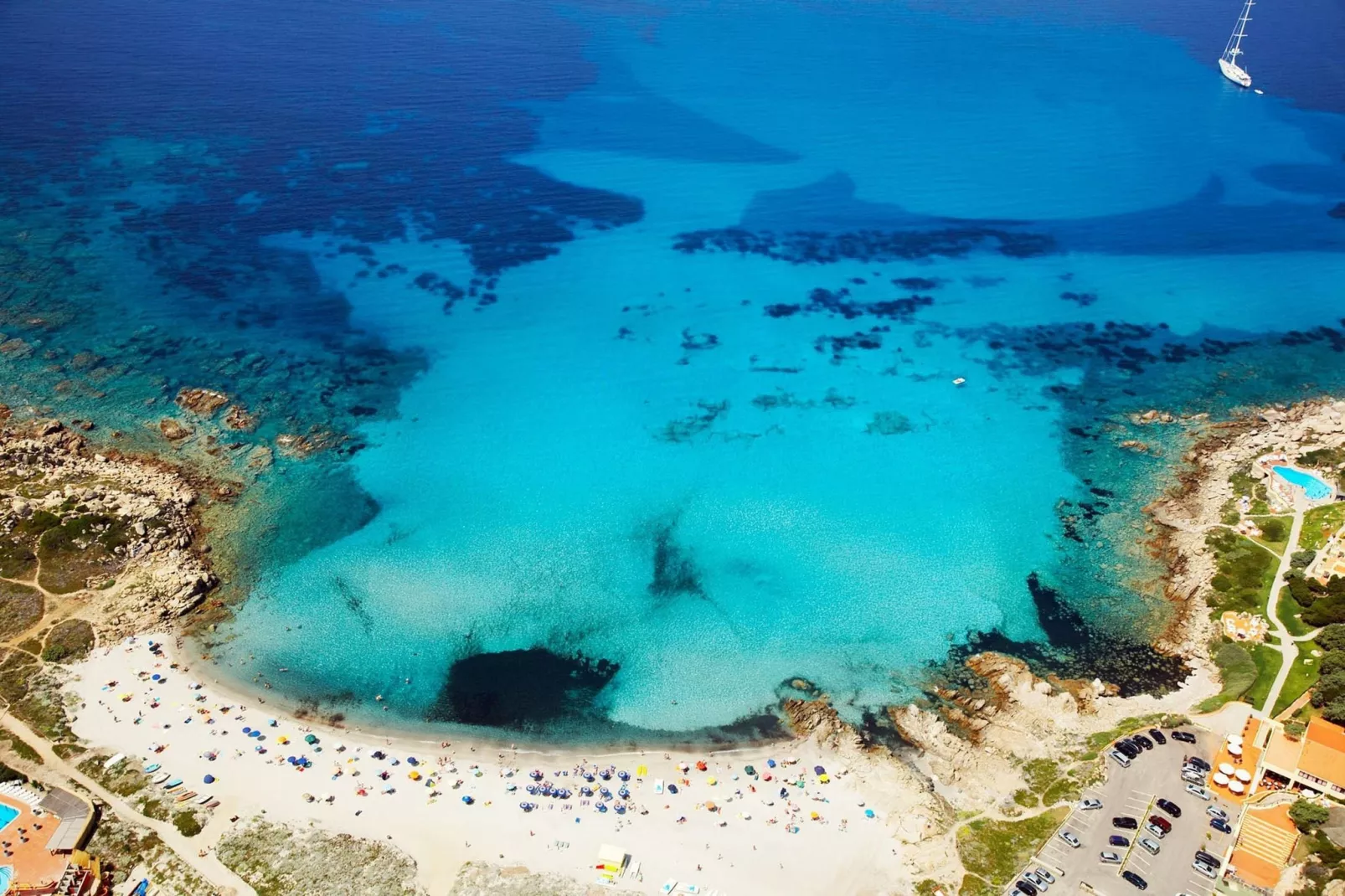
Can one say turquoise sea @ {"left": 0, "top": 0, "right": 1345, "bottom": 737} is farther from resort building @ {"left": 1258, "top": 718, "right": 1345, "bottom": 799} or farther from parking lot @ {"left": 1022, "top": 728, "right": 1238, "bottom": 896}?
A: resort building @ {"left": 1258, "top": 718, "right": 1345, "bottom": 799}

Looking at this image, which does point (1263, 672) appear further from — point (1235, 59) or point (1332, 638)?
point (1235, 59)

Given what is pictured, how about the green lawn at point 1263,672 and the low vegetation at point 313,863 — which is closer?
the low vegetation at point 313,863

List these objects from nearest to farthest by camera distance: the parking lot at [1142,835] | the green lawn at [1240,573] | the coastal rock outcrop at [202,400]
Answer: the parking lot at [1142,835] < the green lawn at [1240,573] < the coastal rock outcrop at [202,400]

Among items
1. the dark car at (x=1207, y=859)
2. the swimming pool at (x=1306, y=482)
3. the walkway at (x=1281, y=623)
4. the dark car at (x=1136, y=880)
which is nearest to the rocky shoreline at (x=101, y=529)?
the dark car at (x=1136, y=880)

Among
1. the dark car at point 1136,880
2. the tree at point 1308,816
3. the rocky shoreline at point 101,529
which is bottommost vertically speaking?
the rocky shoreline at point 101,529

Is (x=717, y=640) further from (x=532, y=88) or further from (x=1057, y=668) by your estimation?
(x=532, y=88)

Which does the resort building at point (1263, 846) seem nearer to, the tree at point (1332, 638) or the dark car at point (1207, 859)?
the dark car at point (1207, 859)

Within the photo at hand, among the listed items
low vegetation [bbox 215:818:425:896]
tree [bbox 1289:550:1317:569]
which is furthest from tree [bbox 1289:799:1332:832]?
low vegetation [bbox 215:818:425:896]
